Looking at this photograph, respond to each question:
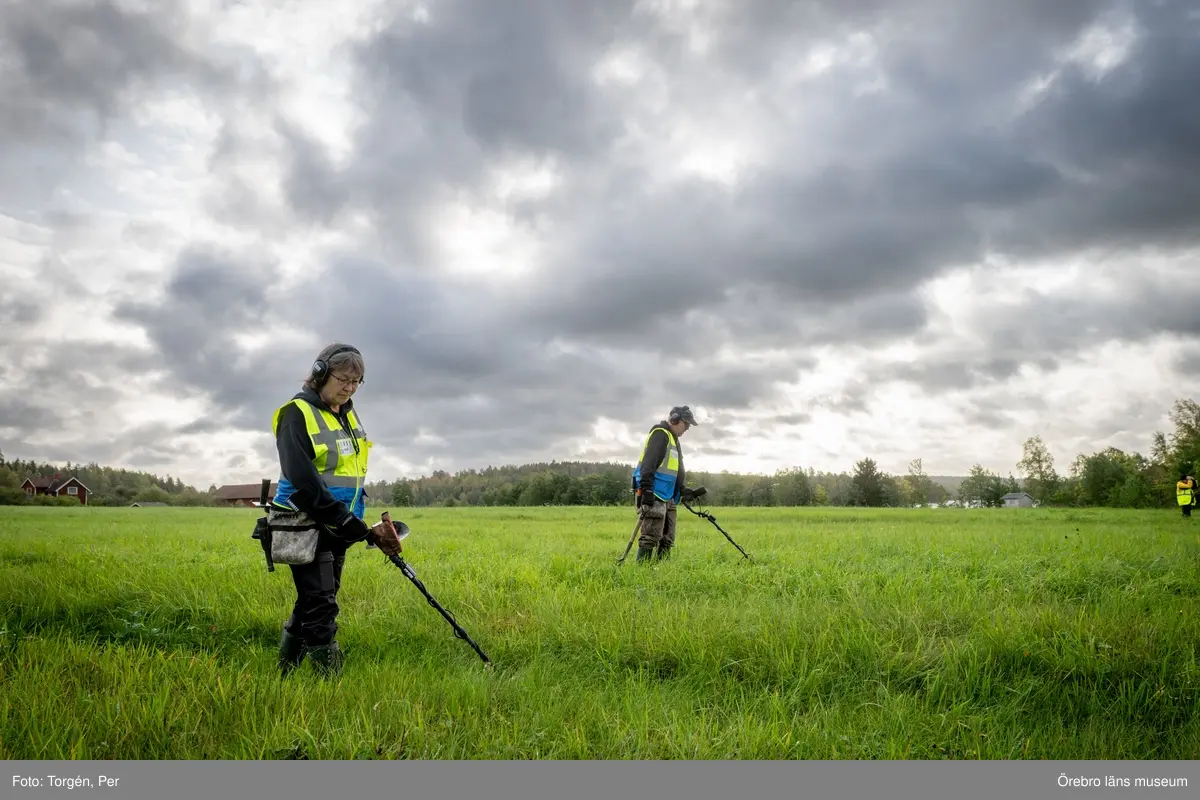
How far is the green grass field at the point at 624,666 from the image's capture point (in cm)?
366

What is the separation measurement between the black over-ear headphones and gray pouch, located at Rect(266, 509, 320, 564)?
1070 mm

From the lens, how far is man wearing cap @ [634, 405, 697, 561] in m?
9.88

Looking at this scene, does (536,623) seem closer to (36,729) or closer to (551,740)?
(551,740)

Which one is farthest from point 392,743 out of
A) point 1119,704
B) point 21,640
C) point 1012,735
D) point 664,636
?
point 1119,704

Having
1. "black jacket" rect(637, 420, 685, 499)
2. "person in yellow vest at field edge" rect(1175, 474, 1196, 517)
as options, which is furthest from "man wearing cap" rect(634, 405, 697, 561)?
"person in yellow vest at field edge" rect(1175, 474, 1196, 517)

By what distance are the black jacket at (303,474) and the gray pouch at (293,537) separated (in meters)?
0.10

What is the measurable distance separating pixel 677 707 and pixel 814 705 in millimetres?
949

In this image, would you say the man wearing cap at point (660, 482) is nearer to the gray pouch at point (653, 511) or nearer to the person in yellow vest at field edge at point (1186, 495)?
the gray pouch at point (653, 511)

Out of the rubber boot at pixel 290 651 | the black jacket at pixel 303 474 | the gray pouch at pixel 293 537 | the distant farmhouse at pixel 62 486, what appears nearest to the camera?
the black jacket at pixel 303 474

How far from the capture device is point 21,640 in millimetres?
5422

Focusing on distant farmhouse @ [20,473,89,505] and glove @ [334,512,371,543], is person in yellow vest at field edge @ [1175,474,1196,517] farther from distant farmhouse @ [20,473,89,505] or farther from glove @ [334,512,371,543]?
distant farmhouse @ [20,473,89,505]

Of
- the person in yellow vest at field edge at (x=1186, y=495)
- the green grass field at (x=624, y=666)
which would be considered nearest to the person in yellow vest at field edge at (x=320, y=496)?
the green grass field at (x=624, y=666)

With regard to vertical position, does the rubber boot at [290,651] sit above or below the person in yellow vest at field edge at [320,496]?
below

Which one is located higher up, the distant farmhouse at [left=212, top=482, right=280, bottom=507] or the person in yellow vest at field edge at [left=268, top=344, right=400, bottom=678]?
the person in yellow vest at field edge at [left=268, top=344, right=400, bottom=678]
